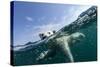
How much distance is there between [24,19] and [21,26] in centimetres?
7

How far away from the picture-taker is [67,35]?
2.21 m

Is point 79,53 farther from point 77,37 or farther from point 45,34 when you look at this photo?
point 45,34

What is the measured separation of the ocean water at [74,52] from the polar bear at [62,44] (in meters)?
0.03

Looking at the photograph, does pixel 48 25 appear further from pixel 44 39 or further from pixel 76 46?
pixel 76 46

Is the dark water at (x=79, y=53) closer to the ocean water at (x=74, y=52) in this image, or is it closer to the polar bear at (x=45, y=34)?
the ocean water at (x=74, y=52)

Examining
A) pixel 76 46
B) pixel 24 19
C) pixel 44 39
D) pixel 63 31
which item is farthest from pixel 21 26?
pixel 76 46

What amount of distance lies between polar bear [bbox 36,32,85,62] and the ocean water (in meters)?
0.03

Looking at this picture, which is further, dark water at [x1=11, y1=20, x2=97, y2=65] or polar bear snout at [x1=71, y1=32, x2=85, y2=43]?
polar bear snout at [x1=71, y1=32, x2=85, y2=43]

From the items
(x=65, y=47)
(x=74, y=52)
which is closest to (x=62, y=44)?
(x=65, y=47)

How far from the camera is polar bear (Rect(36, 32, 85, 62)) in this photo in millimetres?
2139

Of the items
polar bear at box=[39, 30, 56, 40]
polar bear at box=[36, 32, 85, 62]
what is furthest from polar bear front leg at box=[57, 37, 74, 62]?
polar bear at box=[39, 30, 56, 40]

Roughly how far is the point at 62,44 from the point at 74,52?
155mm

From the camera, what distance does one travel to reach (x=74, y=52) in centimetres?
221

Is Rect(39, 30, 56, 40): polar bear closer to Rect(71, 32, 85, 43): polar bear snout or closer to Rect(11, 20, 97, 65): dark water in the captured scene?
Rect(11, 20, 97, 65): dark water
